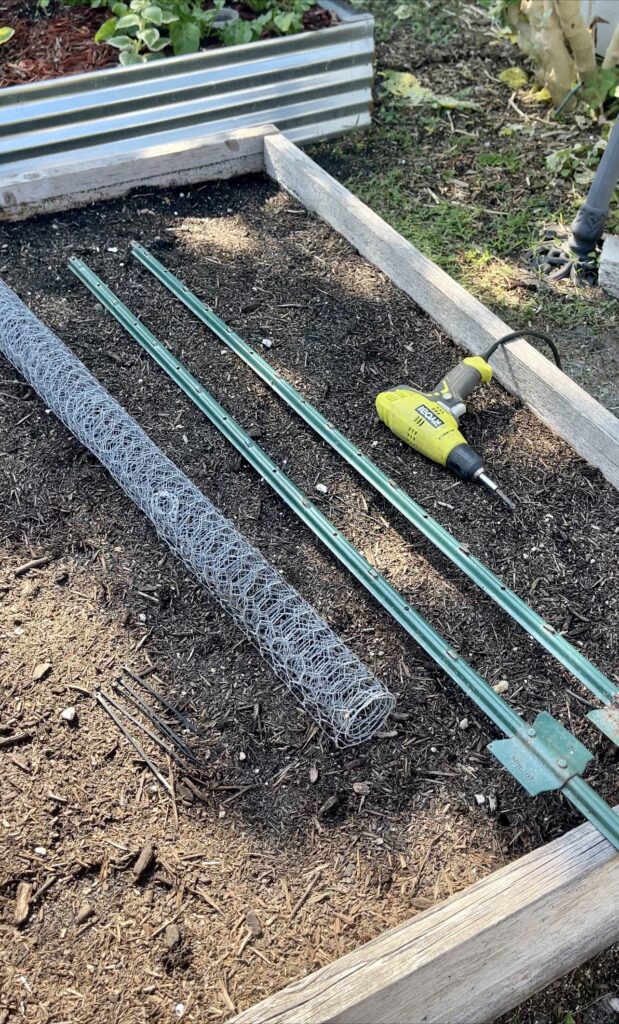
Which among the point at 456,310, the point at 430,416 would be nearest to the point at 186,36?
the point at 456,310

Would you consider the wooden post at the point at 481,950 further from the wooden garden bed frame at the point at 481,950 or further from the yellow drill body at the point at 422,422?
the yellow drill body at the point at 422,422

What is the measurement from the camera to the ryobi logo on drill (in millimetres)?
3225

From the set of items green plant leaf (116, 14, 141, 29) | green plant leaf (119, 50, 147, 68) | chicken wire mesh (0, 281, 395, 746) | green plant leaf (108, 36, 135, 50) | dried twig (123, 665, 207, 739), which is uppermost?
green plant leaf (116, 14, 141, 29)

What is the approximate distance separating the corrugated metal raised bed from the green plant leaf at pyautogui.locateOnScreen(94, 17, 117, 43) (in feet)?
1.58

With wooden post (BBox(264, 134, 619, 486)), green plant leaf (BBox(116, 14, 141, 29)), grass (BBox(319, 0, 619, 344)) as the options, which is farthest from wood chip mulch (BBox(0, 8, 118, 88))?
grass (BBox(319, 0, 619, 344))

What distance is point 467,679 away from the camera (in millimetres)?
2643

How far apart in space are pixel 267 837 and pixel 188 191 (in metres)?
3.38

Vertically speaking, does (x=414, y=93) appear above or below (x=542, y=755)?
above

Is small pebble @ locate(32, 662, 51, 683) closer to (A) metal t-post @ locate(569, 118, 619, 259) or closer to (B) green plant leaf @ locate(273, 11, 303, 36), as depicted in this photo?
(A) metal t-post @ locate(569, 118, 619, 259)

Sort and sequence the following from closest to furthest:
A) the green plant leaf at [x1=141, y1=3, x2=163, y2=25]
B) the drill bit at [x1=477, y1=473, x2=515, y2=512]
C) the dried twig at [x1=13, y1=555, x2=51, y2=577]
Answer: the dried twig at [x1=13, y1=555, x2=51, y2=577] < the drill bit at [x1=477, y1=473, x2=515, y2=512] < the green plant leaf at [x1=141, y1=3, x2=163, y2=25]

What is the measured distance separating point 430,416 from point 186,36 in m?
2.81

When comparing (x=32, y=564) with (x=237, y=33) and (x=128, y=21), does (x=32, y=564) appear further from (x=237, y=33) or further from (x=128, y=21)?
(x=237, y=33)

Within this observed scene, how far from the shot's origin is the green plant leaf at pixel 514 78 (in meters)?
5.62

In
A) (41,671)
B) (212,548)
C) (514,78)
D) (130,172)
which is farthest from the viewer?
(514,78)
